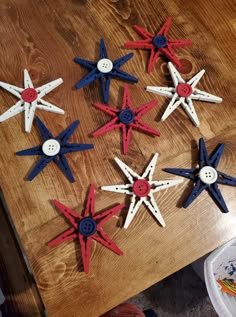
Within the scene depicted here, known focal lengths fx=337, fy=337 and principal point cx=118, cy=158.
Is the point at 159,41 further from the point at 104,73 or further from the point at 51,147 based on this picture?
the point at 51,147

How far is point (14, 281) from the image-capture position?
0.91 meters

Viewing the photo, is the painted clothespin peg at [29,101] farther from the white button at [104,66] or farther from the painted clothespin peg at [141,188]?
the painted clothespin peg at [141,188]

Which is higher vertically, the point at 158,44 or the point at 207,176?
the point at 158,44

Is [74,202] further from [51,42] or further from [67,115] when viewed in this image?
[51,42]

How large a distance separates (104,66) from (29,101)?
0.20 m

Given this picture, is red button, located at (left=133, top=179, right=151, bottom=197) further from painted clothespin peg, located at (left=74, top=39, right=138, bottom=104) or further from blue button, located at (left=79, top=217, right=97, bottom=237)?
painted clothespin peg, located at (left=74, top=39, right=138, bottom=104)

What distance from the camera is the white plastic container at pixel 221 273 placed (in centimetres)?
78

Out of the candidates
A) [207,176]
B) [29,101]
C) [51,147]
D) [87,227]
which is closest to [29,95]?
[29,101]

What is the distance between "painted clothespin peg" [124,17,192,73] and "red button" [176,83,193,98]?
75 millimetres

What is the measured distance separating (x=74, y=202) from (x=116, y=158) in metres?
0.13

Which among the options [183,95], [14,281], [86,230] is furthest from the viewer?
[14,281]

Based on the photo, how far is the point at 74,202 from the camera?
2.32 feet

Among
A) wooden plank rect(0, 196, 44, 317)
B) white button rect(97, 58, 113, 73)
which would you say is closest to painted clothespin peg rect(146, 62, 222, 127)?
white button rect(97, 58, 113, 73)

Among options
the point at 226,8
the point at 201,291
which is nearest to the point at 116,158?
the point at 226,8
